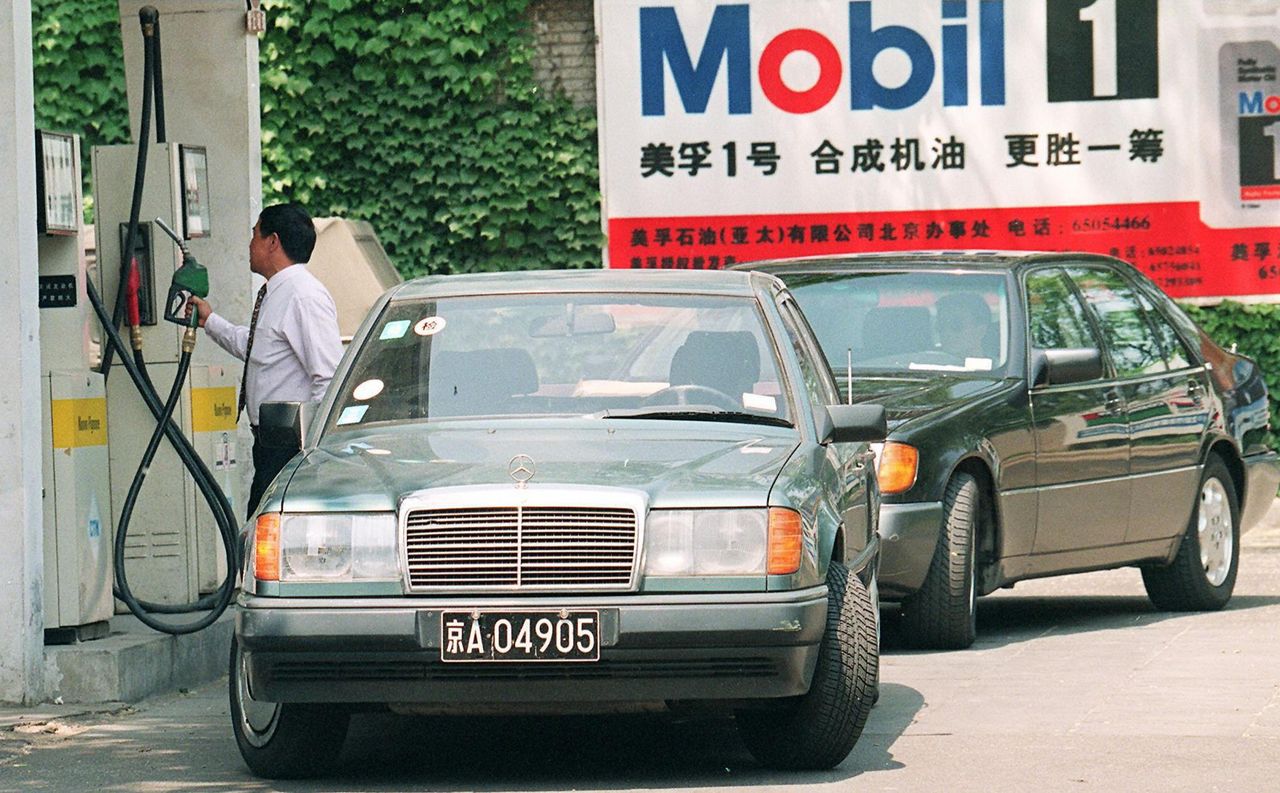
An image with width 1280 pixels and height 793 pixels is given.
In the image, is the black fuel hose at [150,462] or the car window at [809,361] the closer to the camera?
the car window at [809,361]

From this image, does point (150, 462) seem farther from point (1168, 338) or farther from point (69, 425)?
point (1168, 338)

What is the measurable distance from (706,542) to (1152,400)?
5.13 meters

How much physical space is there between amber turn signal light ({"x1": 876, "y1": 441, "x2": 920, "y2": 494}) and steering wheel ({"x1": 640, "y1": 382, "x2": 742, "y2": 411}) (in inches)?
85.2

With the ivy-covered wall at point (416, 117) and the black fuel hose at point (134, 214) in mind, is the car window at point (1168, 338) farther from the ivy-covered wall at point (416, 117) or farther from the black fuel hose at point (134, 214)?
the ivy-covered wall at point (416, 117)

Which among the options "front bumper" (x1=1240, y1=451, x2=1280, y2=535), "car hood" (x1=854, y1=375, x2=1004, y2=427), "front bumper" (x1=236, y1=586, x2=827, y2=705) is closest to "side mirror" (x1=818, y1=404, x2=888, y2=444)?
"front bumper" (x1=236, y1=586, x2=827, y2=705)

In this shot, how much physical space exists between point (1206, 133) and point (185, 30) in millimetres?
8028

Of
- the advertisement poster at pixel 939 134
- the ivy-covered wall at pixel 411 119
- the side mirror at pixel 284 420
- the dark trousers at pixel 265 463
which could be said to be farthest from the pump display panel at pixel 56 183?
the advertisement poster at pixel 939 134

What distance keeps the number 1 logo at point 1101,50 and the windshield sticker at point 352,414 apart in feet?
32.4

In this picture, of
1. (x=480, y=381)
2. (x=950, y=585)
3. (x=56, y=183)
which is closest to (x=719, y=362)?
→ (x=480, y=381)

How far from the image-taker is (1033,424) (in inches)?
399

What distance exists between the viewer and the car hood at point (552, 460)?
6438 mm

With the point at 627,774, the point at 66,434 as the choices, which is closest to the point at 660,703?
the point at 627,774

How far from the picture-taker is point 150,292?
9984 mm

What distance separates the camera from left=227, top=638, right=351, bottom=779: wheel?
22.2 ft
